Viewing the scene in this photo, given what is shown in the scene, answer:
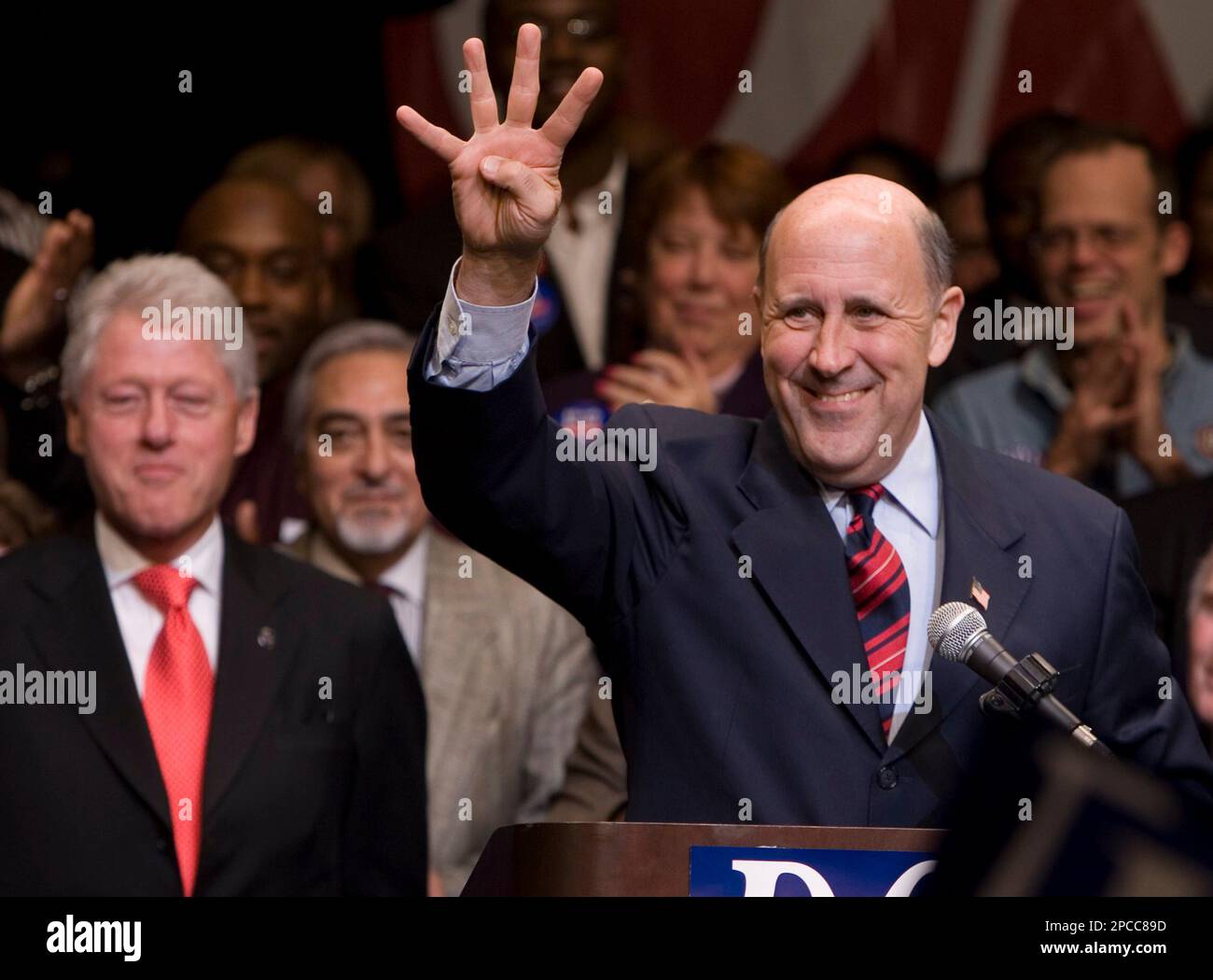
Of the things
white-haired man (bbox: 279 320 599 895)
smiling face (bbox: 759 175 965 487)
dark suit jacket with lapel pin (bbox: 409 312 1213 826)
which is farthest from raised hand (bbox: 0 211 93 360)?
smiling face (bbox: 759 175 965 487)

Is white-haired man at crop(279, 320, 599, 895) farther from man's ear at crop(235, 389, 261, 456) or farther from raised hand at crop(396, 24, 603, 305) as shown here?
raised hand at crop(396, 24, 603, 305)

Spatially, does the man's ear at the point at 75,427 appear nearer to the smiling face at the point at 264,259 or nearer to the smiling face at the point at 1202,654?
the smiling face at the point at 264,259

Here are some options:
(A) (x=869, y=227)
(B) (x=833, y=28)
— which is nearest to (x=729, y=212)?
(B) (x=833, y=28)

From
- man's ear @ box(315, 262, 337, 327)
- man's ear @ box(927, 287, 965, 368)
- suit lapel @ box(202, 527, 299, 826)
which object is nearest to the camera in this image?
man's ear @ box(927, 287, 965, 368)

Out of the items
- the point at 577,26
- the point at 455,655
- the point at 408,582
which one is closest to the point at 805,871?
the point at 455,655

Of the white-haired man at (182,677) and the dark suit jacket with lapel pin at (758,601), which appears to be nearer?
the dark suit jacket with lapel pin at (758,601)

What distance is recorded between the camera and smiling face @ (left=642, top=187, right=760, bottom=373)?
14.0ft

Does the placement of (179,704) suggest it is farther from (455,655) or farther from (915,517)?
(915,517)

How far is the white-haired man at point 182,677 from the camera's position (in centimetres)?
312

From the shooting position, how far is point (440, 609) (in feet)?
13.1

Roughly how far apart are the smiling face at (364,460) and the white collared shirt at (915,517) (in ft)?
5.21

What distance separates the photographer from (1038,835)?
1478 mm

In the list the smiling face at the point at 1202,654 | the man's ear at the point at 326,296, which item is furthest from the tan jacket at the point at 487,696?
the smiling face at the point at 1202,654
